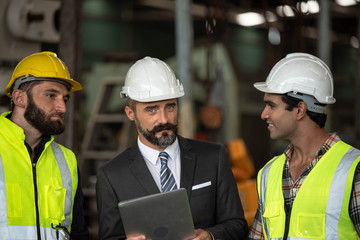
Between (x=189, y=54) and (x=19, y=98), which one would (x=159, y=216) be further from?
(x=189, y=54)

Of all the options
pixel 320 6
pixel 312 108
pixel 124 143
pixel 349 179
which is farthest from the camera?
pixel 320 6

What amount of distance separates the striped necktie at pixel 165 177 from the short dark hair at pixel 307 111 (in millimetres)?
859

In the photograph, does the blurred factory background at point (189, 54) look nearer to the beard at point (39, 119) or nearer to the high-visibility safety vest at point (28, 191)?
the beard at point (39, 119)

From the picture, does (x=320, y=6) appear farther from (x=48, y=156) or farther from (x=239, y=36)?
(x=239, y=36)

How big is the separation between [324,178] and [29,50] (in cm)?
309

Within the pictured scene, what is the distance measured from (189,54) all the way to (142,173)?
2.74 m

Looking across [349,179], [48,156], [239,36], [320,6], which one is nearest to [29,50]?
[48,156]

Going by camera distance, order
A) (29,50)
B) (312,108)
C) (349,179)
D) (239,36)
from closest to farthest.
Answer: (349,179) → (312,108) → (29,50) → (239,36)

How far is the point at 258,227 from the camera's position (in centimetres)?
334

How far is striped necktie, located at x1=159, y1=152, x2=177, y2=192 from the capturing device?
10.9ft

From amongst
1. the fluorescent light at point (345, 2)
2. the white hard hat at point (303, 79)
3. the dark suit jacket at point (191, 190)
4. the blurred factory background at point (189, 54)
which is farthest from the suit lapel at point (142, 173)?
the fluorescent light at point (345, 2)

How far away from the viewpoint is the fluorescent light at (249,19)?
1323 centimetres

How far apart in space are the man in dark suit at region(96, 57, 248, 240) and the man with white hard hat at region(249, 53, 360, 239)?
24cm

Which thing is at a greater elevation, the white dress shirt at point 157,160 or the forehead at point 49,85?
the forehead at point 49,85
